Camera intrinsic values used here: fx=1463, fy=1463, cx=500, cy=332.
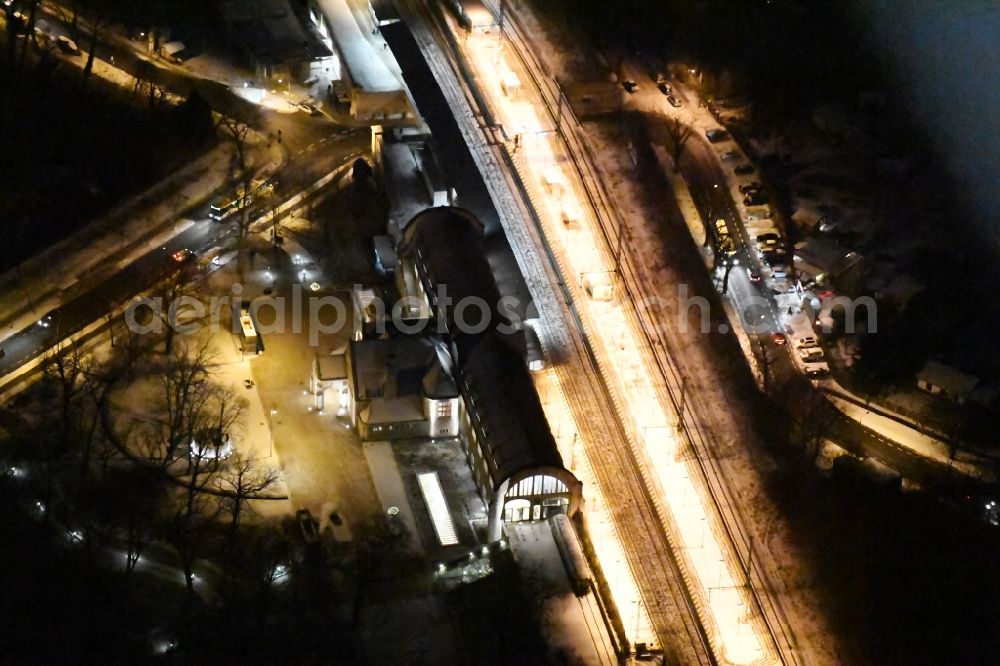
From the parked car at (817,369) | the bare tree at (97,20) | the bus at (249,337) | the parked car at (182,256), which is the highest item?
the bare tree at (97,20)

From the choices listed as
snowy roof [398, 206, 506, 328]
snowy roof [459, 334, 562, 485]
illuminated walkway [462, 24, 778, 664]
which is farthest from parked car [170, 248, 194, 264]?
illuminated walkway [462, 24, 778, 664]

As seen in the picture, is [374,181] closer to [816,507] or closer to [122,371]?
[122,371]

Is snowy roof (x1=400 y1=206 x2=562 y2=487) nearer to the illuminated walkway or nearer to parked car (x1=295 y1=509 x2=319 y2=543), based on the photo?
the illuminated walkway

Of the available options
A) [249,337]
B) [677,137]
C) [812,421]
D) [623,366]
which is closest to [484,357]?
[623,366]

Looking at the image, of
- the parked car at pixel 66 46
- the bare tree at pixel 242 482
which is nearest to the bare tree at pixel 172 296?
the bare tree at pixel 242 482

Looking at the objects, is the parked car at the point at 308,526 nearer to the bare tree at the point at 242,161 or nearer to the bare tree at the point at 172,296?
the bare tree at the point at 172,296

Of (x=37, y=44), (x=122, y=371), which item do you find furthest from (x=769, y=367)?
(x=37, y=44)
